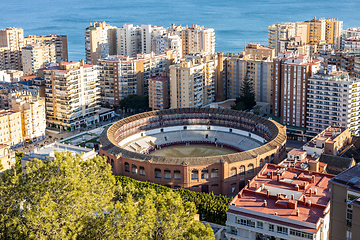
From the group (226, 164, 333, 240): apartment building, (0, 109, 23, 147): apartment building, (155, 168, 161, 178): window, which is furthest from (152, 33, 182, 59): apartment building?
(226, 164, 333, 240): apartment building

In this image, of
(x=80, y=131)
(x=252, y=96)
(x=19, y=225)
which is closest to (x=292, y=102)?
(x=252, y=96)

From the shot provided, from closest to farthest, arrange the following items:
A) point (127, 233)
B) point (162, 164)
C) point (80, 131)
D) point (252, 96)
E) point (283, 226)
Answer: point (127, 233) < point (283, 226) < point (162, 164) < point (80, 131) < point (252, 96)

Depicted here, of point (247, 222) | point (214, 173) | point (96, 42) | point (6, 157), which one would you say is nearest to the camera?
point (247, 222)

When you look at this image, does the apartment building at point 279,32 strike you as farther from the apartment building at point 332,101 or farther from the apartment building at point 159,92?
the apartment building at point 332,101

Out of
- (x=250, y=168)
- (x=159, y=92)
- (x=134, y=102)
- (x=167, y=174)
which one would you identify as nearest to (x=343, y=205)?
(x=250, y=168)

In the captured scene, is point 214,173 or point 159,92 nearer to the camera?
point 214,173

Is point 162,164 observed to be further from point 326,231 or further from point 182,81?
point 182,81

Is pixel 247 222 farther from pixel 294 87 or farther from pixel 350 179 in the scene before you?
pixel 294 87
